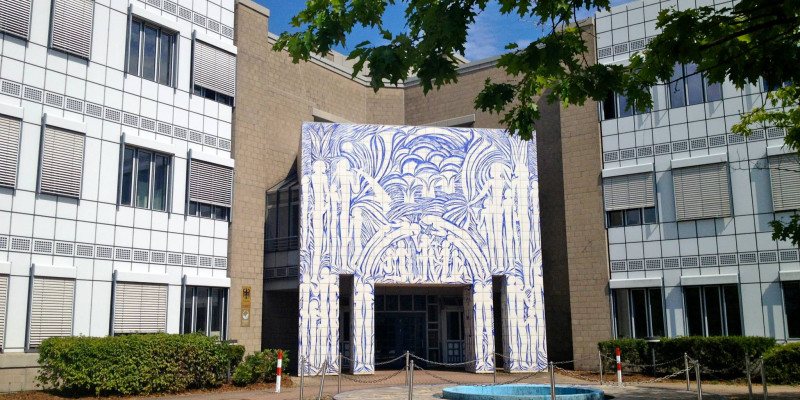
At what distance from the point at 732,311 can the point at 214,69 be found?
2019 centimetres

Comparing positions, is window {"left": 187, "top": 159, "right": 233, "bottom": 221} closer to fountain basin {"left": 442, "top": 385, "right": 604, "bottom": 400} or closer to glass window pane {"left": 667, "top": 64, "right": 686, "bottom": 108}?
fountain basin {"left": 442, "top": 385, "right": 604, "bottom": 400}

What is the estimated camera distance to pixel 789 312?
24.5m

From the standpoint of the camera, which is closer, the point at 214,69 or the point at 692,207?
the point at 692,207

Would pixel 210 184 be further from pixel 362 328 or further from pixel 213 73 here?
pixel 362 328

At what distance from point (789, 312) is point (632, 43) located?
37.2 ft

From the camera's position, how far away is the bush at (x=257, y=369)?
22.7 metres

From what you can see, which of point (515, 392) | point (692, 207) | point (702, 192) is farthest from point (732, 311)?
point (515, 392)

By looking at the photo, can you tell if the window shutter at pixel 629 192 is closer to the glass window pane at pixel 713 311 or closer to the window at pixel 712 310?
the window at pixel 712 310

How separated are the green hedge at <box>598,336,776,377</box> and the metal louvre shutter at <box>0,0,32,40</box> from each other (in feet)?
69.1

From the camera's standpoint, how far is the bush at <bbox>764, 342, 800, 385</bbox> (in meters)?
22.0

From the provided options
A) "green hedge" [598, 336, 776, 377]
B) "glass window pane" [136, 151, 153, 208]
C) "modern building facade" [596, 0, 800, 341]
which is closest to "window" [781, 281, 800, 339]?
"modern building facade" [596, 0, 800, 341]

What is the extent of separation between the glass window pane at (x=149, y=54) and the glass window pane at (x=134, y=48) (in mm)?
256

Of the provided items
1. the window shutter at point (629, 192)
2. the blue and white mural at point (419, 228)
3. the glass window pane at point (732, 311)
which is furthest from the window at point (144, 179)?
the glass window pane at point (732, 311)

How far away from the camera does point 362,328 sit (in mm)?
25906
